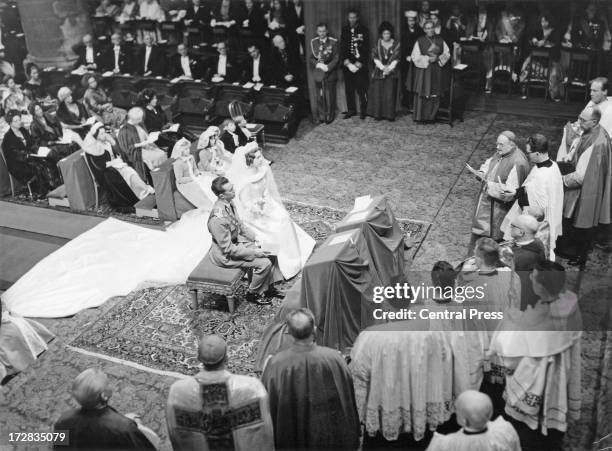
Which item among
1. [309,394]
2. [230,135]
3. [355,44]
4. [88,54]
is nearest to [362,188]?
[230,135]

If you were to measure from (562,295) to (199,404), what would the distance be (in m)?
2.33

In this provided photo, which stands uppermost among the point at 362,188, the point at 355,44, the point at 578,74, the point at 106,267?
the point at 355,44

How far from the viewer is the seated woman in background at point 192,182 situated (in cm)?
818

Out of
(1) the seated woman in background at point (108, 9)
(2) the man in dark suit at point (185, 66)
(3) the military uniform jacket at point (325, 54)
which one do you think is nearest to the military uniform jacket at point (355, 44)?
(3) the military uniform jacket at point (325, 54)

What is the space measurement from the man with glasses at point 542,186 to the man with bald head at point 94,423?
3.73 m

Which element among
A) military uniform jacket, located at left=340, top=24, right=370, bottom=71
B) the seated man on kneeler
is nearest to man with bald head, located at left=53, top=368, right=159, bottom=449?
the seated man on kneeler

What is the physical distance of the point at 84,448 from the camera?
154 inches

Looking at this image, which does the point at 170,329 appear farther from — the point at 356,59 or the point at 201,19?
the point at 201,19

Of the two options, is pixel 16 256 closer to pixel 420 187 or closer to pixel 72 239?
pixel 72 239

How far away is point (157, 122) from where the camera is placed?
9.89 m

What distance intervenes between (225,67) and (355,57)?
222 centimetres

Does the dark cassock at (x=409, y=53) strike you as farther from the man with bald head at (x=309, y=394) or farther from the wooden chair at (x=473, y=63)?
the man with bald head at (x=309, y=394)

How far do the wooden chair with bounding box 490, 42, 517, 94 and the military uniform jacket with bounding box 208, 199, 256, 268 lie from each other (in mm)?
6596

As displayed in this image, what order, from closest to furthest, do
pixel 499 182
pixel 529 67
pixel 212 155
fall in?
pixel 499 182 < pixel 212 155 < pixel 529 67
